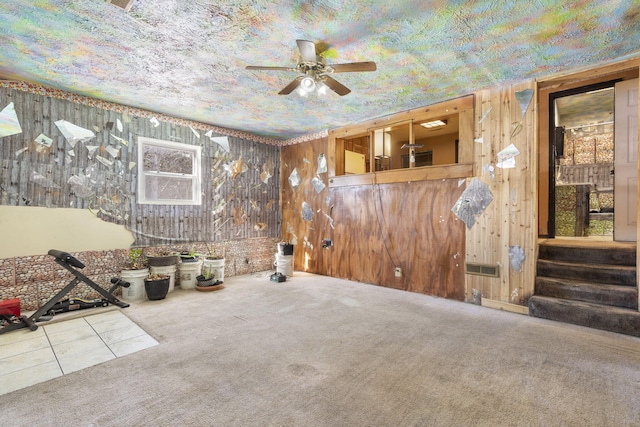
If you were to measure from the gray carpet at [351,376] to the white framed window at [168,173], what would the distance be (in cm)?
222

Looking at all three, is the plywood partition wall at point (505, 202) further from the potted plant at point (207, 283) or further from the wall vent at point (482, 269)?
the potted plant at point (207, 283)

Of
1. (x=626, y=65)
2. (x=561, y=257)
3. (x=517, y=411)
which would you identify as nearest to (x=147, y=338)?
(x=517, y=411)

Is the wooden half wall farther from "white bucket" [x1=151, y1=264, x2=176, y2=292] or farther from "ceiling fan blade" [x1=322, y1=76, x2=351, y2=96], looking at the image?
"white bucket" [x1=151, y1=264, x2=176, y2=292]

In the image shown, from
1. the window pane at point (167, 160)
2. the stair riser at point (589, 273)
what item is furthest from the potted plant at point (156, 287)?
the stair riser at point (589, 273)

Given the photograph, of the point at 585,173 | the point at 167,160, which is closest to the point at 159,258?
the point at 167,160

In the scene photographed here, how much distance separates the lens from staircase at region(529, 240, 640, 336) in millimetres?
3305

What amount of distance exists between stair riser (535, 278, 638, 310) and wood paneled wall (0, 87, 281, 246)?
523cm

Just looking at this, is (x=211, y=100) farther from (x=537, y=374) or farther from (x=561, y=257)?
(x=561, y=257)

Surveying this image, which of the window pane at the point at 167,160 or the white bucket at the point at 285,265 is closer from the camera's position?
the window pane at the point at 167,160

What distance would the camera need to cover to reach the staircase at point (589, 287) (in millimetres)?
3305

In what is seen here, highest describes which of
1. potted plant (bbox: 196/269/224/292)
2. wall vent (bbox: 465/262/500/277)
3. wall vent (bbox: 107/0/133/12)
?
wall vent (bbox: 107/0/133/12)

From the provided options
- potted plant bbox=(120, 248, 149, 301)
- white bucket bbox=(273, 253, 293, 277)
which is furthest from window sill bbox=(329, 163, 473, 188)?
potted plant bbox=(120, 248, 149, 301)

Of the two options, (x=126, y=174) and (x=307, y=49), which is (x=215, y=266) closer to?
(x=126, y=174)

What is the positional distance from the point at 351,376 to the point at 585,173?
776cm
